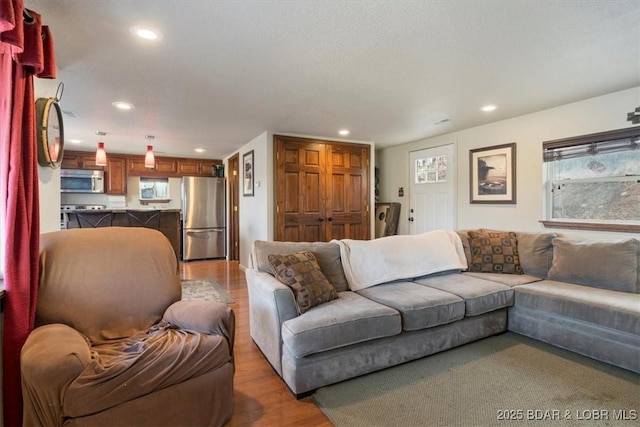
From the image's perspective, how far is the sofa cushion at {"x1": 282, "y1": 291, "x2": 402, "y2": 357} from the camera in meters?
1.90

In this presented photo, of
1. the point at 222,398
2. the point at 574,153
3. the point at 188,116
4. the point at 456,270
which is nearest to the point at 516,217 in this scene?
the point at 574,153

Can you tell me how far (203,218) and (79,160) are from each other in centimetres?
257

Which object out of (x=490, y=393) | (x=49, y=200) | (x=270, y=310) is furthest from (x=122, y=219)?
(x=490, y=393)

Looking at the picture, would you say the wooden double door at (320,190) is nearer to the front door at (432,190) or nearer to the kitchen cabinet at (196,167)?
the front door at (432,190)

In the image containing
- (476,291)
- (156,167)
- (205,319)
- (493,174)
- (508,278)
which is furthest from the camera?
(156,167)

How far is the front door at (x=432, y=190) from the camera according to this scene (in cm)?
482

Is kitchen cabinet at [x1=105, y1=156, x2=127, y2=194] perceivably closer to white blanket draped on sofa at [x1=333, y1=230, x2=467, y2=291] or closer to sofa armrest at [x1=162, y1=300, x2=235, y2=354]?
white blanket draped on sofa at [x1=333, y1=230, x2=467, y2=291]

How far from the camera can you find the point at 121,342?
172cm

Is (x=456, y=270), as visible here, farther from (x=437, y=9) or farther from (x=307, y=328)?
(x=437, y=9)

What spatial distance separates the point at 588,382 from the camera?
81.4 inches

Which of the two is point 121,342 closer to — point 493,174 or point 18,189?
point 18,189

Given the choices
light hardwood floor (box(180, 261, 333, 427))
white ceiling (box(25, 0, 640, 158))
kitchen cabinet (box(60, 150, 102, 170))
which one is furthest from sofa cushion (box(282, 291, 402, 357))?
kitchen cabinet (box(60, 150, 102, 170))

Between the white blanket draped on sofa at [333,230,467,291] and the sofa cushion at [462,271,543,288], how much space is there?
184mm

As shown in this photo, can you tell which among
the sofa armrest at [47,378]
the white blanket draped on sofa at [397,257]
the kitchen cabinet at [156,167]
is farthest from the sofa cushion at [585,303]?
the kitchen cabinet at [156,167]
